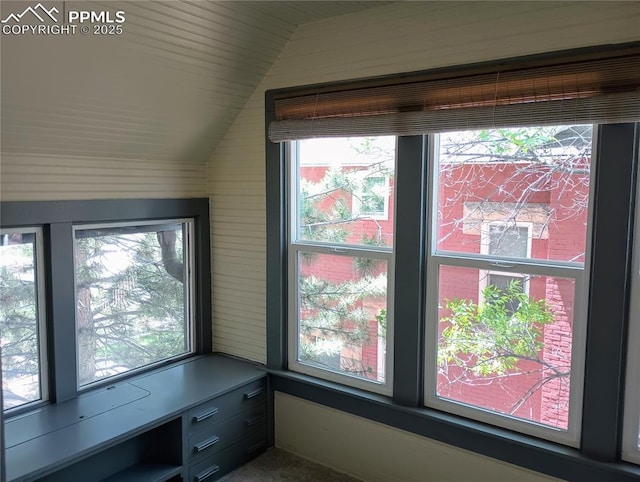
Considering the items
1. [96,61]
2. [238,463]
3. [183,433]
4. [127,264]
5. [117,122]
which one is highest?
[96,61]

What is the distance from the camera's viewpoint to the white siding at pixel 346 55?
2.14 metres

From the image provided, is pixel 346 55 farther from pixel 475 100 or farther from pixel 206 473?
pixel 206 473

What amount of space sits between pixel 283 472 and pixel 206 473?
1.43 feet

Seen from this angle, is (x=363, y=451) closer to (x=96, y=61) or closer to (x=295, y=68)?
(x=295, y=68)

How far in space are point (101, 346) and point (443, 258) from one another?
1.97m

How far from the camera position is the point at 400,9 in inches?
99.8

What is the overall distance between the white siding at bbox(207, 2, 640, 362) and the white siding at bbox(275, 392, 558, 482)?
474 mm

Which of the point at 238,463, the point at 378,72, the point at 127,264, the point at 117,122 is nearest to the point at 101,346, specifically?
the point at 127,264

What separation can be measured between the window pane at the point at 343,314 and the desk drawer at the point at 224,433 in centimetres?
44

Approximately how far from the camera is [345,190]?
2891 mm

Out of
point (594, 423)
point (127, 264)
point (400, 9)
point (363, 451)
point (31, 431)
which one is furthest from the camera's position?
point (127, 264)

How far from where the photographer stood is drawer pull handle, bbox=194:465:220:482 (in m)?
2.76

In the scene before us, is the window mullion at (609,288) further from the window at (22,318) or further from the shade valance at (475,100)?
the window at (22,318)

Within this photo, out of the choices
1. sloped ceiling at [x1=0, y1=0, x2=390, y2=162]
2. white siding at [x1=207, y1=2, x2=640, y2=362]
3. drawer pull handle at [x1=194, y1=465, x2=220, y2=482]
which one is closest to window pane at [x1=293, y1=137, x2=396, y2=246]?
A: white siding at [x1=207, y1=2, x2=640, y2=362]
